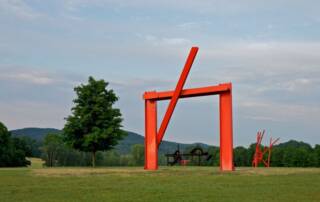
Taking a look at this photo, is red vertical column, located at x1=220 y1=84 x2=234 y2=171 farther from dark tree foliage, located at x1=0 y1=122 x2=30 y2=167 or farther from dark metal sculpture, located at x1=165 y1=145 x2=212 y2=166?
dark tree foliage, located at x1=0 y1=122 x2=30 y2=167

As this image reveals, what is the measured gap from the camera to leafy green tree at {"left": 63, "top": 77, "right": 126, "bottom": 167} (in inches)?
1358

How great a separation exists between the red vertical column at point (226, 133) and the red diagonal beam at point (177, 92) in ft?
8.05

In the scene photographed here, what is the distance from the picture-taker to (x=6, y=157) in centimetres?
5197

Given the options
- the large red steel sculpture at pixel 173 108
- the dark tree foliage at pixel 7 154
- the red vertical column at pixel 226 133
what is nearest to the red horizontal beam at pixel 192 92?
the large red steel sculpture at pixel 173 108

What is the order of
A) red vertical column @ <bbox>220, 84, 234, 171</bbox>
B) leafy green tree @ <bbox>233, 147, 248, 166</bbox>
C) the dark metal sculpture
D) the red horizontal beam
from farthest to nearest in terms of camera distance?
leafy green tree @ <bbox>233, 147, 248, 166</bbox>, the dark metal sculpture, the red horizontal beam, red vertical column @ <bbox>220, 84, 234, 171</bbox>

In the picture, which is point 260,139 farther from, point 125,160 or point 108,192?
point 125,160

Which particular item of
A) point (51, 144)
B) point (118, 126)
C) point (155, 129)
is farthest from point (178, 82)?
point (51, 144)

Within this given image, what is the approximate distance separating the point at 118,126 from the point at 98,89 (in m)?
3.02

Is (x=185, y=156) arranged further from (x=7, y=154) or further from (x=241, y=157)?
(x=7, y=154)

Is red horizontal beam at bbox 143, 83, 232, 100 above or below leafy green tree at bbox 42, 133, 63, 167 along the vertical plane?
above

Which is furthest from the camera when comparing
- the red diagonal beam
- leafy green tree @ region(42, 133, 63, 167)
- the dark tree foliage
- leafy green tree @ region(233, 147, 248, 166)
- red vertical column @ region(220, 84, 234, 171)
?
leafy green tree @ region(42, 133, 63, 167)

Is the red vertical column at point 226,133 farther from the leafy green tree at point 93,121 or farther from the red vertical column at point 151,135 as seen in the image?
the leafy green tree at point 93,121

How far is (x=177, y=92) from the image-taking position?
88.7 ft

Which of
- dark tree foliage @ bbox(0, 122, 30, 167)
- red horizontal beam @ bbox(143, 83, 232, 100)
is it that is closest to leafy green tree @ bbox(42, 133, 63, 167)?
dark tree foliage @ bbox(0, 122, 30, 167)
